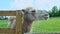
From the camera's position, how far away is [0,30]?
12.3 feet

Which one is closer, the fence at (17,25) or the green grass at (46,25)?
the fence at (17,25)

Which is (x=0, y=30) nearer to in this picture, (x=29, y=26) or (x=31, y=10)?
(x=29, y=26)

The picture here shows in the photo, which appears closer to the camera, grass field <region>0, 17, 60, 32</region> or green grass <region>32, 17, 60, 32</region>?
grass field <region>0, 17, 60, 32</region>

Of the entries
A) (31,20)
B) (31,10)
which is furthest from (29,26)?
(31,10)

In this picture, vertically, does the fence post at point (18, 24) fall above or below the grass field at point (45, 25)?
above

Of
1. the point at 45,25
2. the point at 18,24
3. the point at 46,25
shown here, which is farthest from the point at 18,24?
the point at 46,25

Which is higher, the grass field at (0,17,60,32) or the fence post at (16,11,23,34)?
the fence post at (16,11,23,34)

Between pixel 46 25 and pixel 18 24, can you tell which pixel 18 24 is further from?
pixel 46 25

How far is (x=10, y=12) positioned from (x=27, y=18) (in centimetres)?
176

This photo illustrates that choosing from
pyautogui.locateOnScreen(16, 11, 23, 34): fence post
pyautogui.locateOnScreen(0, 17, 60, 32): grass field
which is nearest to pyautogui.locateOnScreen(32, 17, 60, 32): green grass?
pyautogui.locateOnScreen(0, 17, 60, 32): grass field

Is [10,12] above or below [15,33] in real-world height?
above

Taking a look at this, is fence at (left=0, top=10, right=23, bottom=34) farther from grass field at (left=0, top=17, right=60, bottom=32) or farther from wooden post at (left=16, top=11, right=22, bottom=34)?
grass field at (left=0, top=17, right=60, bottom=32)

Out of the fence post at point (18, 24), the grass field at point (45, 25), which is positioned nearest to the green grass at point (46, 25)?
the grass field at point (45, 25)

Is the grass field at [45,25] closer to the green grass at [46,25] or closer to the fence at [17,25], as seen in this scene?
the green grass at [46,25]
